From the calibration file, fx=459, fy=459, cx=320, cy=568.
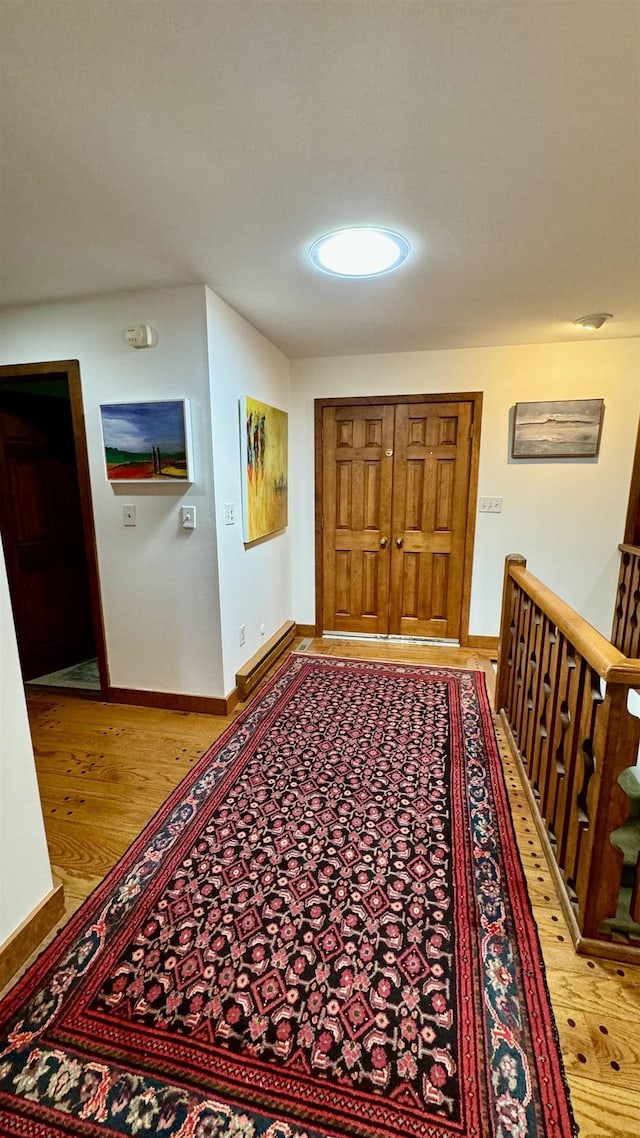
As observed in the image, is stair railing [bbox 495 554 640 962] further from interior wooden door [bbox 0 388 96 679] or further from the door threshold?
interior wooden door [bbox 0 388 96 679]

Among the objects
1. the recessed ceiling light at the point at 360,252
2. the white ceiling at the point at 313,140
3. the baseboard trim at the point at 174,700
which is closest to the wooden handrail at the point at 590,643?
the white ceiling at the point at 313,140

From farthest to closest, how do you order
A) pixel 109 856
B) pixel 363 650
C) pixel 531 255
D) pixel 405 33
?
pixel 363 650, pixel 531 255, pixel 109 856, pixel 405 33

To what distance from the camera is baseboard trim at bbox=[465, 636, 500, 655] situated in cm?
383

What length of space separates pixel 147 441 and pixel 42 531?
1438mm

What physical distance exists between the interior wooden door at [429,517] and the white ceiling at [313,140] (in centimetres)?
135

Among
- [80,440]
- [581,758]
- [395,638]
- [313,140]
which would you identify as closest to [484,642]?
[395,638]

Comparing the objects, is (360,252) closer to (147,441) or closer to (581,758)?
(147,441)

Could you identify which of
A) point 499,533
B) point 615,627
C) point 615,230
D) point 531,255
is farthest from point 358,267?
point 615,627

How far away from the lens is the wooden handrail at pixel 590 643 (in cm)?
123

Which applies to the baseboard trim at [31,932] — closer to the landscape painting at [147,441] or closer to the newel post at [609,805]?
the newel post at [609,805]

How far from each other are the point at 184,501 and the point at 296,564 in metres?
1.68

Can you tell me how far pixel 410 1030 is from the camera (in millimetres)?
1159

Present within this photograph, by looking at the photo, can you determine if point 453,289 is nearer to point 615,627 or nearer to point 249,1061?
point 615,627

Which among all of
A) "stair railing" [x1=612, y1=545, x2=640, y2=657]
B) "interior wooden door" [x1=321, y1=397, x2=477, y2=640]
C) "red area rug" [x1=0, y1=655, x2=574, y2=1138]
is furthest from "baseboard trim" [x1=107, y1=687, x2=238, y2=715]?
"stair railing" [x1=612, y1=545, x2=640, y2=657]
